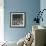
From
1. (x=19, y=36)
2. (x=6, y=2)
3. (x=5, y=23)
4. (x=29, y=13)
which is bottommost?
(x=19, y=36)

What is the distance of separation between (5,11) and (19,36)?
3.91 ft

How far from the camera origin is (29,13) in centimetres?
588

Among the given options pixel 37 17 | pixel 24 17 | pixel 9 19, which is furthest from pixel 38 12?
pixel 9 19

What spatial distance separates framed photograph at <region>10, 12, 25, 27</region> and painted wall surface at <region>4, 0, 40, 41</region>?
0.13 m

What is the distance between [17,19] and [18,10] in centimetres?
38

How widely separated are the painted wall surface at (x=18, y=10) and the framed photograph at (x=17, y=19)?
0.41ft

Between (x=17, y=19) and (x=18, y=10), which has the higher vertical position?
(x=18, y=10)

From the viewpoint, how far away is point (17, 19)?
588 centimetres

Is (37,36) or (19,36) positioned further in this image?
(19,36)

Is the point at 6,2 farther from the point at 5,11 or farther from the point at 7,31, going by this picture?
the point at 7,31

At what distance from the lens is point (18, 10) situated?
19.2ft

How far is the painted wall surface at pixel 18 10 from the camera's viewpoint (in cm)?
582

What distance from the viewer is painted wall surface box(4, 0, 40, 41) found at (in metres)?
5.82

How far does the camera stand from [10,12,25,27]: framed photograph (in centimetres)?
585
